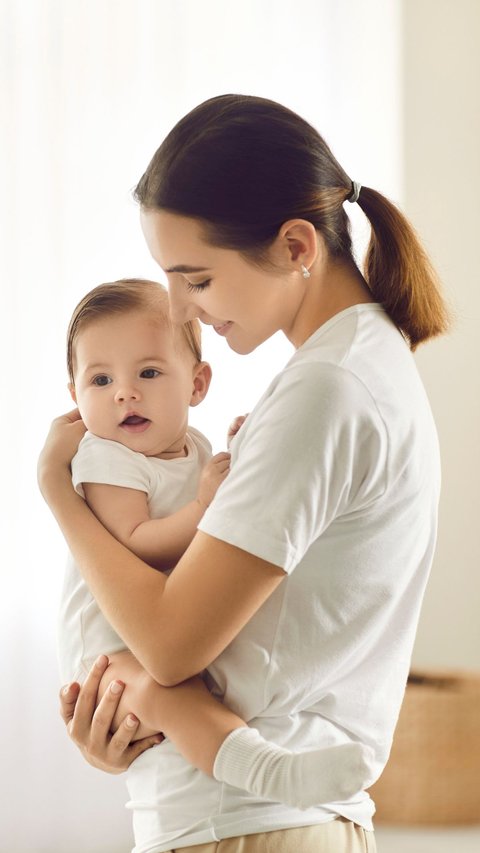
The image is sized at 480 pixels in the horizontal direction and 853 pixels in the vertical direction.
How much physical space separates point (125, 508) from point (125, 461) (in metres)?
0.08

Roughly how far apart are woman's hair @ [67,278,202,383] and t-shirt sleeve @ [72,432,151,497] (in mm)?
183

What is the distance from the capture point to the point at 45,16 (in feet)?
8.76

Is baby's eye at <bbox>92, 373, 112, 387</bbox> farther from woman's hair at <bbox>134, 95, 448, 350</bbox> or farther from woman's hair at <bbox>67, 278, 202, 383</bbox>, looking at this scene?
woman's hair at <bbox>134, 95, 448, 350</bbox>

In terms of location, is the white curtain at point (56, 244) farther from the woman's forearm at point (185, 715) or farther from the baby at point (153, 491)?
the woman's forearm at point (185, 715)

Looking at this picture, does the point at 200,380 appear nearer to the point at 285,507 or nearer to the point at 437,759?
the point at 285,507

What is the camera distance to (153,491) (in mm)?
1350

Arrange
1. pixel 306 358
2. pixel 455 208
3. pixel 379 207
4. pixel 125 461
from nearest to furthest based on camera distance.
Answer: pixel 306 358 < pixel 379 207 < pixel 125 461 < pixel 455 208

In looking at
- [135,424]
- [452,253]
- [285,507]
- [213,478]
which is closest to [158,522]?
[213,478]

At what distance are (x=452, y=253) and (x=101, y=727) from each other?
7.34 ft

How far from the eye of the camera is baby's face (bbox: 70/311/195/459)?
4.52ft

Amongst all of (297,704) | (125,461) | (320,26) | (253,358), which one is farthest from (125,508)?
(320,26)

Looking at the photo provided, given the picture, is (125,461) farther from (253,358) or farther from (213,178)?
(253,358)

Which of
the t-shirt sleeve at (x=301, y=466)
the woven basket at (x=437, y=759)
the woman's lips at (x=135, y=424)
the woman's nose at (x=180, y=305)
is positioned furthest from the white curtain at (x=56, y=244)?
the t-shirt sleeve at (x=301, y=466)

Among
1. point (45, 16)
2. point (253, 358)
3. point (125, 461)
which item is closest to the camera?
point (125, 461)
